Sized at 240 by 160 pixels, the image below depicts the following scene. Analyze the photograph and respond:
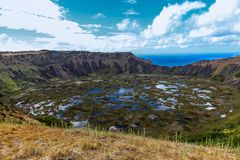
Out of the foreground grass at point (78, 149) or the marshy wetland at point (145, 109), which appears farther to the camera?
the marshy wetland at point (145, 109)

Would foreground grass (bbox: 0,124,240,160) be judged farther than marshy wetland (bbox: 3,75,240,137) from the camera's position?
No

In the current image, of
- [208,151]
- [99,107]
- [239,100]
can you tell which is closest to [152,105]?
[99,107]

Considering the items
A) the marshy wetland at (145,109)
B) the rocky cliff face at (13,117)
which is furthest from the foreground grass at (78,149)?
the marshy wetland at (145,109)

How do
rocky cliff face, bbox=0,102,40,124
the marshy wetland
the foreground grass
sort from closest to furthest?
1. the foreground grass
2. rocky cliff face, bbox=0,102,40,124
3. the marshy wetland

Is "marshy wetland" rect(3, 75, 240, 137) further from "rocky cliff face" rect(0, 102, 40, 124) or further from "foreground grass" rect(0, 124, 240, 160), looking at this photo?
"foreground grass" rect(0, 124, 240, 160)

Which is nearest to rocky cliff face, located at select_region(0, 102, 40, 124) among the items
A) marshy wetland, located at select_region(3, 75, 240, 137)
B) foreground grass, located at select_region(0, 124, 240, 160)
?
foreground grass, located at select_region(0, 124, 240, 160)

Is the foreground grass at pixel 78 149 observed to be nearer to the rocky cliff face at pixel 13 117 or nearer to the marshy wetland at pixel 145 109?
the rocky cliff face at pixel 13 117

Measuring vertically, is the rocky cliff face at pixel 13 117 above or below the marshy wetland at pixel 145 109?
above

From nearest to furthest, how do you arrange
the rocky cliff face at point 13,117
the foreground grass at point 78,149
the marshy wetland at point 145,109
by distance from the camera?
the foreground grass at point 78,149 < the rocky cliff face at point 13,117 < the marshy wetland at point 145,109

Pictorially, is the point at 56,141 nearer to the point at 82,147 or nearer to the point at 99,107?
the point at 82,147

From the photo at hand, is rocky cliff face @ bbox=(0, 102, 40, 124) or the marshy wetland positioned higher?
rocky cliff face @ bbox=(0, 102, 40, 124)

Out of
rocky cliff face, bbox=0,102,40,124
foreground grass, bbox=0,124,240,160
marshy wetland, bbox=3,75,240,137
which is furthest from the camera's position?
marshy wetland, bbox=3,75,240,137

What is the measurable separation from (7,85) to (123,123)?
150 m

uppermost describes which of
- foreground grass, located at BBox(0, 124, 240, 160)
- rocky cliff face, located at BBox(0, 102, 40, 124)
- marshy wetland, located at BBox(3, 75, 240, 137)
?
foreground grass, located at BBox(0, 124, 240, 160)
